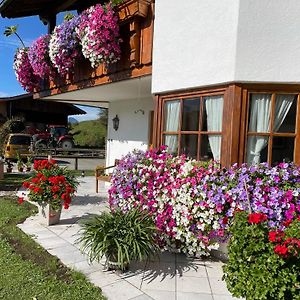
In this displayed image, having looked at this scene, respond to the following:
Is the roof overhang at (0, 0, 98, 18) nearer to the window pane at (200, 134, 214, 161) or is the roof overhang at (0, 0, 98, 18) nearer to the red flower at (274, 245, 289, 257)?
the window pane at (200, 134, 214, 161)

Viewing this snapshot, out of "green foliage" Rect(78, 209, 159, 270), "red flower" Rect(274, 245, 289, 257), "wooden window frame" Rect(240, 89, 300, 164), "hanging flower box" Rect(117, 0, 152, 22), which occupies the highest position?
"hanging flower box" Rect(117, 0, 152, 22)

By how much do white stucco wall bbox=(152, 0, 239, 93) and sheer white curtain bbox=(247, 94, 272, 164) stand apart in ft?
1.63

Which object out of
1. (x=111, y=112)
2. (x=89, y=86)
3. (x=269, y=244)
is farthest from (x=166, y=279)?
(x=111, y=112)

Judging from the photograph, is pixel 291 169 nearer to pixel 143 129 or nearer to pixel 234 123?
pixel 234 123

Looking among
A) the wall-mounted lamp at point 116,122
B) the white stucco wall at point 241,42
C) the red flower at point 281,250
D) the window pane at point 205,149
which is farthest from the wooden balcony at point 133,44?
the red flower at point 281,250

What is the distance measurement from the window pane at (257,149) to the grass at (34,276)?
2.54 m

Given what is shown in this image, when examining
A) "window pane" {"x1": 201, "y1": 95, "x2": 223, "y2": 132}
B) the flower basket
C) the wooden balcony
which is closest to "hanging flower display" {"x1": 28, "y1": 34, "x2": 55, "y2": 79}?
the wooden balcony

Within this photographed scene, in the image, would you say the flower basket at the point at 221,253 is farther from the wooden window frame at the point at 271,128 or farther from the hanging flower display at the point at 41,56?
the hanging flower display at the point at 41,56

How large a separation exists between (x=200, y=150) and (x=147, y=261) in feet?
5.74

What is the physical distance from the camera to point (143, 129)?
915 cm

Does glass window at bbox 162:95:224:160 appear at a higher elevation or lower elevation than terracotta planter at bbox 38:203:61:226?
higher

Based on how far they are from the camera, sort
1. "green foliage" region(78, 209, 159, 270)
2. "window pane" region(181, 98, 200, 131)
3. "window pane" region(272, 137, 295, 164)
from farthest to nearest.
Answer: "window pane" region(181, 98, 200, 131), "window pane" region(272, 137, 295, 164), "green foliage" region(78, 209, 159, 270)

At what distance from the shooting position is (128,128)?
9.98 m

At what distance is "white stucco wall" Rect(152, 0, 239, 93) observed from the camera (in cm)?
430
